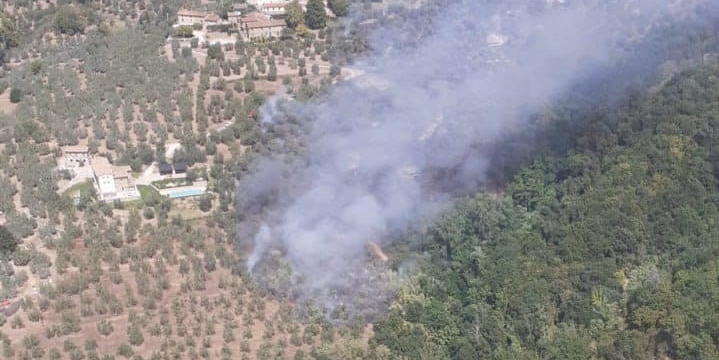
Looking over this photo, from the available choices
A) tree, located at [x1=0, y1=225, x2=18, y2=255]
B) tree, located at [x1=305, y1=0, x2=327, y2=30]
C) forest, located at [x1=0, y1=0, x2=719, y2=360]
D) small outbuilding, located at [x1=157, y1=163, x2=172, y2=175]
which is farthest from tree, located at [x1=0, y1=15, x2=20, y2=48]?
tree, located at [x1=0, y1=225, x2=18, y2=255]

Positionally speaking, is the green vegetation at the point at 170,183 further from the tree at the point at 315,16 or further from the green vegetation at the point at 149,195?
the tree at the point at 315,16

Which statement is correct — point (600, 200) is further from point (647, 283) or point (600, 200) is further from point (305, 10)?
point (305, 10)

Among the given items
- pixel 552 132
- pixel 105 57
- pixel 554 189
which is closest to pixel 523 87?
pixel 552 132

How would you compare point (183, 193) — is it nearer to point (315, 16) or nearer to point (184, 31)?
point (184, 31)

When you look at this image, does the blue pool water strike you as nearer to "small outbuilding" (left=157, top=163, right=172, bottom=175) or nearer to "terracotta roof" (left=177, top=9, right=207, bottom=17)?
"small outbuilding" (left=157, top=163, right=172, bottom=175)

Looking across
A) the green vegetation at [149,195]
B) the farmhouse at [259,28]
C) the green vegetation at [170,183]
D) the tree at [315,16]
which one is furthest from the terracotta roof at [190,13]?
the green vegetation at [149,195]

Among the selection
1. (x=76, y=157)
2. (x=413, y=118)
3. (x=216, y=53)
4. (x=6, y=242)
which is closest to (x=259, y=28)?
(x=216, y=53)
